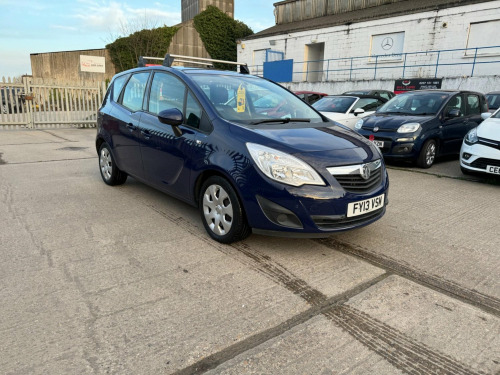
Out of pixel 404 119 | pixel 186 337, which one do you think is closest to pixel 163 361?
pixel 186 337

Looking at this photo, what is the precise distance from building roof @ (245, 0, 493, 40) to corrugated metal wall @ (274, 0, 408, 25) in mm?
302

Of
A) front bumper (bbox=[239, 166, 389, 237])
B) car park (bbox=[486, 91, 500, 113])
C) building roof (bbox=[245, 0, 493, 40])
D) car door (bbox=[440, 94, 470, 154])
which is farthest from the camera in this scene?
building roof (bbox=[245, 0, 493, 40])

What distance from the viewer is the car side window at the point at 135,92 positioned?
14.9 feet

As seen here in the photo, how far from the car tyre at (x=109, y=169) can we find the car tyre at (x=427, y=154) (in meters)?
5.49

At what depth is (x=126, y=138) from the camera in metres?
4.66

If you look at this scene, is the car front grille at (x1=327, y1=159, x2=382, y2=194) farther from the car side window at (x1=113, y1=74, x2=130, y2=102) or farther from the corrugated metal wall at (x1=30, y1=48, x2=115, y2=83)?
the corrugated metal wall at (x1=30, y1=48, x2=115, y2=83)

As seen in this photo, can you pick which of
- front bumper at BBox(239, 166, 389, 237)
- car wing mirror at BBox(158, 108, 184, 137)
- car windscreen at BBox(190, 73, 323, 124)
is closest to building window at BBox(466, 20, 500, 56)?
car windscreen at BBox(190, 73, 323, 124)

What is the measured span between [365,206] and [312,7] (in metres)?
25.4

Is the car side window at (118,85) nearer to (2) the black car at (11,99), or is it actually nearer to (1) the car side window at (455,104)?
(1) the car side window at (455,104)

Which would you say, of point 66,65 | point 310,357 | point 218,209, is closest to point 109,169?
point 218,209

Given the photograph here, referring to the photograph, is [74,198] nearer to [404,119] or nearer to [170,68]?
[170,68]

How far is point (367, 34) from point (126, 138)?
746 inches

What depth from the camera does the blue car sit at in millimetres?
2969

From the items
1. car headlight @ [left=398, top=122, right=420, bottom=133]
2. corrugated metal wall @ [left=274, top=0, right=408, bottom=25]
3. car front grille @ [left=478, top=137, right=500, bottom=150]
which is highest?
corrugated metal wall @ [left=274, top=0, right=408, bottom=25]
